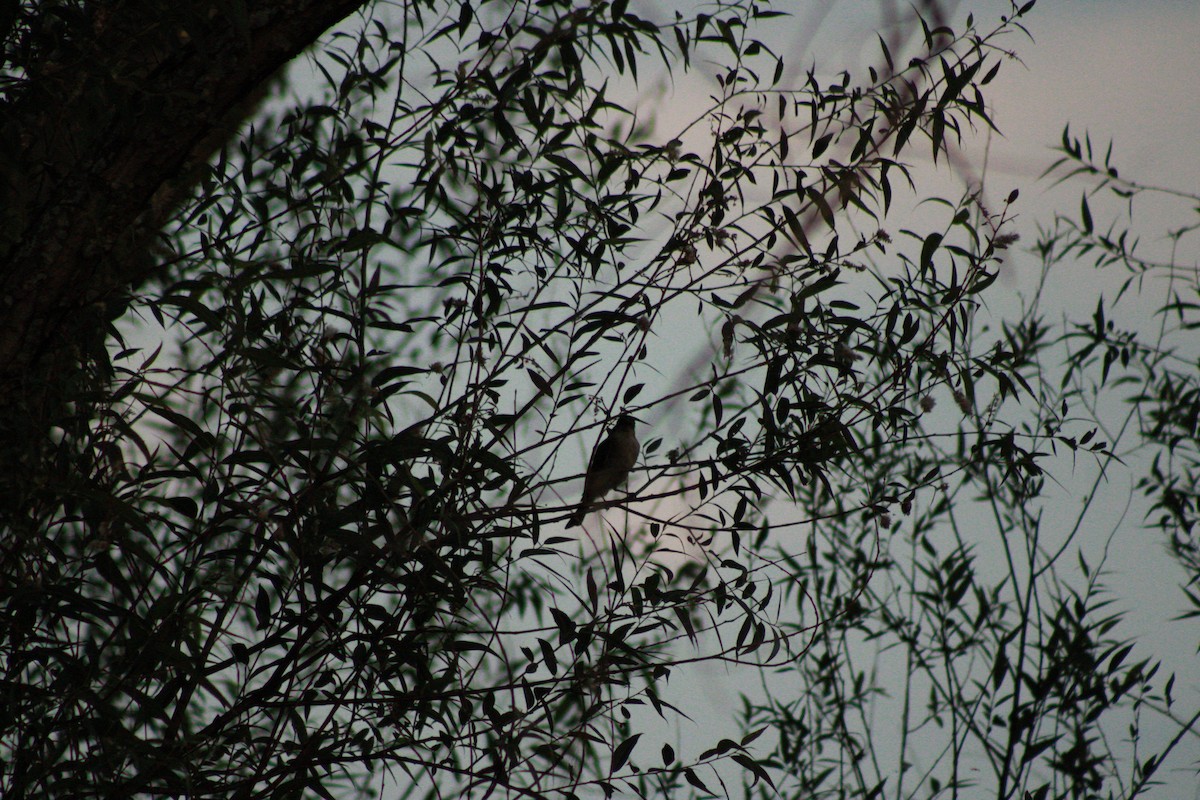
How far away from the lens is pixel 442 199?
2.26 m

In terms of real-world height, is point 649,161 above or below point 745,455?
above

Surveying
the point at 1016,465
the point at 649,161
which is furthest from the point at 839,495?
the point at 649,161

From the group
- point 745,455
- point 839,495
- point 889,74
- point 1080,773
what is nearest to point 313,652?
point 745,455

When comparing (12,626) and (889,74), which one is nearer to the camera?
(12,626)

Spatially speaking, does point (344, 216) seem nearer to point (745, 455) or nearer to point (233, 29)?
point (233, 29)

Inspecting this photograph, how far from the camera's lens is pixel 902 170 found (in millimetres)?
2166

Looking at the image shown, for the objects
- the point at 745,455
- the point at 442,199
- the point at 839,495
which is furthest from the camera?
the point at 839,495

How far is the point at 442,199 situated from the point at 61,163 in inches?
29.4

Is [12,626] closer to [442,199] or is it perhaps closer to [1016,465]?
[442,199]

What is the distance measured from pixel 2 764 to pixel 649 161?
1.68 m

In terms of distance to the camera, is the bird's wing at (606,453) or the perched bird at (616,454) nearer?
the perched bird at (616,454)

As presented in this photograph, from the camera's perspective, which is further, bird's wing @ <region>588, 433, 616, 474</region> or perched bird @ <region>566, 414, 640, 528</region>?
bird's wing @ <region>588, 433, 616, 474</region>

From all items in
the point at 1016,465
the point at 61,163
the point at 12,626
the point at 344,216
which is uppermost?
the point at 344,216

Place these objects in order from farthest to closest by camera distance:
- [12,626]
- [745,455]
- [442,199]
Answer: [442,199] → [745,455] → [12,626]
